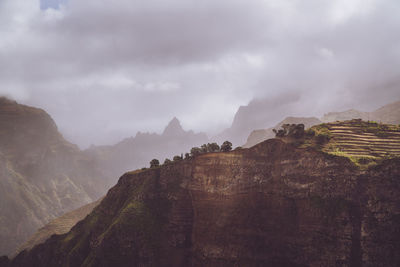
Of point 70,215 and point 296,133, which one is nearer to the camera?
point 296,133

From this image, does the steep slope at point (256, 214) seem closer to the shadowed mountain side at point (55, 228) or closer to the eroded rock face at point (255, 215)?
the eroded rock face at point (255, 215)

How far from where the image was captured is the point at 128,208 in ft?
229

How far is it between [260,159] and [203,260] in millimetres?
23765

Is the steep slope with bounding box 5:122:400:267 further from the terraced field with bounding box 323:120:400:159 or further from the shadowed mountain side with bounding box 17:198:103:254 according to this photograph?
the shadowed mountain side with bounding box 17:198:103:254

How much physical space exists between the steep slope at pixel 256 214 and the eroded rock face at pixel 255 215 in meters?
0.16

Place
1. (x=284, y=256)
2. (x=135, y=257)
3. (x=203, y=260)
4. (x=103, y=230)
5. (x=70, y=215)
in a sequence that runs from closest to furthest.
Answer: (x=284, y=256), (x=203, y=260), (x=135, y=257), (x=103, y=230), (x=70, y=215)

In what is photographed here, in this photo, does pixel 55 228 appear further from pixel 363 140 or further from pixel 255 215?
pixel 363 140

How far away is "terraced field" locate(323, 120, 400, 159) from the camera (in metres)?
52.8

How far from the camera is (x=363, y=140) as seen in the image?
57.3m

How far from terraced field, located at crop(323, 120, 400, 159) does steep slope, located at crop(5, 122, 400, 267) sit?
3752 millimetres

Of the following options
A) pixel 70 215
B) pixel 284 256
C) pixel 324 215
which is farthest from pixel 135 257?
pixel 70 215

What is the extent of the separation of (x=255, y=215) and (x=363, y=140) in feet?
85.4

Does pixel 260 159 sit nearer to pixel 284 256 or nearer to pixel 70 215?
pixel 284 256

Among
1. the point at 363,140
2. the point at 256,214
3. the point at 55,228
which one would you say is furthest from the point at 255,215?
the point at 55,228
